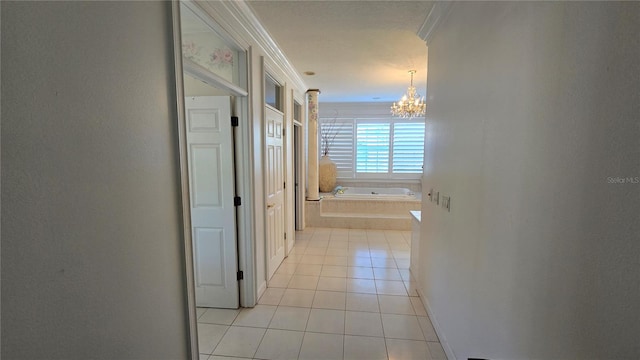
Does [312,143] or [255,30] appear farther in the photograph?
[312,143]

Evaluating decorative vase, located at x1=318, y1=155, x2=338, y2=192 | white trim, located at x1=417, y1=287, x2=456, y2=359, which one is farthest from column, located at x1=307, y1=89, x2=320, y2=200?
white trim, located at x1=417, y1=287, x2=456, y2=359

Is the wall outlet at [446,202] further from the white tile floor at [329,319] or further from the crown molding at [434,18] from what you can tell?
the crown molding at [434,18]

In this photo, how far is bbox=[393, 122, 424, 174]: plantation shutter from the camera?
6656 millimetres

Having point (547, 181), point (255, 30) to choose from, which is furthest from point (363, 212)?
point (547, 181)

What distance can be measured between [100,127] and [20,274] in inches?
19.7

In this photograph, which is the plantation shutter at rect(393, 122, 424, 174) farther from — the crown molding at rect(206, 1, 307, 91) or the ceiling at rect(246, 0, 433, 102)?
the crown molding at rect(206, 1, 307, 91)

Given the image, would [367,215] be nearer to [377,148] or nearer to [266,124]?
[377,148]

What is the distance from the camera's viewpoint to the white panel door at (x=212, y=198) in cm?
227

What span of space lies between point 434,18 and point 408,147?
476 centimetres

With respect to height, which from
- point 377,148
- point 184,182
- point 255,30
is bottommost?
point 184,182

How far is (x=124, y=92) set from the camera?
41.4 inches

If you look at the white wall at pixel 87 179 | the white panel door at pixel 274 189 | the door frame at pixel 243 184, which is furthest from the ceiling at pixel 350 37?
the white wall at pixel 87 179

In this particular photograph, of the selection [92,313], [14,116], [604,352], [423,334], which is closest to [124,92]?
[14,116]

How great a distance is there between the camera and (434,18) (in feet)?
7.11
